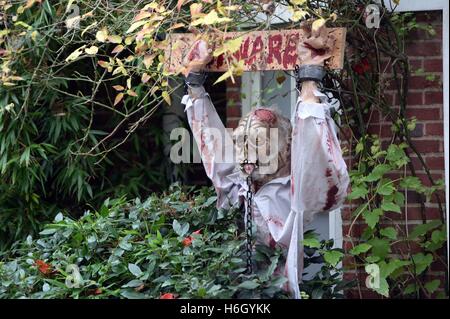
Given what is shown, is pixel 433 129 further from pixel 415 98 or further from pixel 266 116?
pixel 266 116

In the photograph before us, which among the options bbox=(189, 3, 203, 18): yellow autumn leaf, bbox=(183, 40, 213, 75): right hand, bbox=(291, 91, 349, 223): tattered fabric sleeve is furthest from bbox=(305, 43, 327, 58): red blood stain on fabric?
bbox=(183, 40, 213, 75): right hand

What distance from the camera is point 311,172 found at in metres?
3.44

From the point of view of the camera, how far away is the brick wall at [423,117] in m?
4.83

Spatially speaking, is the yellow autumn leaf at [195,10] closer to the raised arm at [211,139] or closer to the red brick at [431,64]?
the raised arm at [211,139]

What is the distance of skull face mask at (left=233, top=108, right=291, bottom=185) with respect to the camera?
378 cm

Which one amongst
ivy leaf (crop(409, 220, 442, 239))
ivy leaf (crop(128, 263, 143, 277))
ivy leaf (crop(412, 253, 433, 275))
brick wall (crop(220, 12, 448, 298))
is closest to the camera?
ivy leaf (crop(128, 263, 143, 277))

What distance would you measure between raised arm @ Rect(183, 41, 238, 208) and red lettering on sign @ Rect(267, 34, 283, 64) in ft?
1.16

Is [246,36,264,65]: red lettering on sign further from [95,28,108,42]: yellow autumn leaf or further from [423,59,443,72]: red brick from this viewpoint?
[423,59,443,72]: red brick

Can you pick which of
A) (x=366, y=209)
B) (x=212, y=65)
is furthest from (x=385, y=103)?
(x=212, y=65)

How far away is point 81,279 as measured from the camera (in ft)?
11.9

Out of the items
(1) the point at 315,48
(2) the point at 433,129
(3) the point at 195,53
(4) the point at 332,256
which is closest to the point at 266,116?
(3) the point at 195,53

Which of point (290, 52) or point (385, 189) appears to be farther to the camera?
point (385, 189)

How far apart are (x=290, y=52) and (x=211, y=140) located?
57cm

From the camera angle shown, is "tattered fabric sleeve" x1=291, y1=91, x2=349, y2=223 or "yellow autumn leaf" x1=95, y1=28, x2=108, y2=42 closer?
"tattered fabric sleeve" x1=291, y1=91, x2=349, y2=223
